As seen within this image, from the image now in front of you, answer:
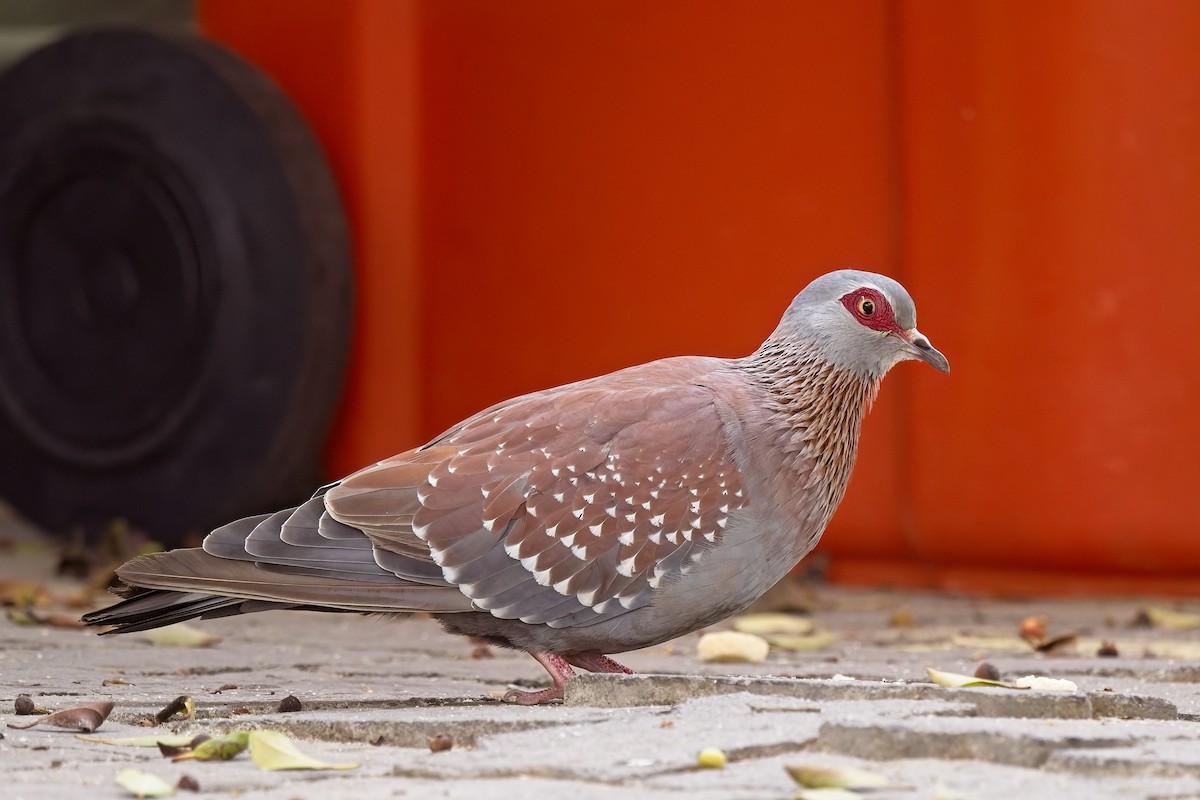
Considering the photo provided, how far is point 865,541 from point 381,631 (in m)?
1.78

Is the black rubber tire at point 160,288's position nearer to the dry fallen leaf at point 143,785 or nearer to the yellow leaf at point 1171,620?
the yellow leaf at point 1171,620

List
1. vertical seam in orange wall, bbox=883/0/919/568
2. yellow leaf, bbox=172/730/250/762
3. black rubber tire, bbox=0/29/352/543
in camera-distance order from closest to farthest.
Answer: yellow leaf, bbox=172/730/250/762 → vertical seam in orange wall, bbox=883/0/919/568 → black rubber tire, bbox=0/29/352/543

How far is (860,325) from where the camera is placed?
12.2 feet

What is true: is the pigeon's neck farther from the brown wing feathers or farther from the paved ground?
the paved ground

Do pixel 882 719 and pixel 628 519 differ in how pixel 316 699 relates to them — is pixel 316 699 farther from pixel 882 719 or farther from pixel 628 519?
pixel 882 719

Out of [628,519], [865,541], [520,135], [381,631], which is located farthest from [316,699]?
[520,135]

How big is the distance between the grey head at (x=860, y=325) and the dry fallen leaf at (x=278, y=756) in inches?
61.7

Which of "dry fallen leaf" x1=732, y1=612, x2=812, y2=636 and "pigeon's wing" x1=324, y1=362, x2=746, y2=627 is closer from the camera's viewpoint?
"pigeon's wing" x1=324, y1=362, x2=746, y2=627

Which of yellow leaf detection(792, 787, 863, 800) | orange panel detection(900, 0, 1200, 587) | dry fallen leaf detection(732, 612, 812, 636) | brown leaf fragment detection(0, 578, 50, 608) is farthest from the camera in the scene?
orange panel detection(900, 0, 1200, 587)

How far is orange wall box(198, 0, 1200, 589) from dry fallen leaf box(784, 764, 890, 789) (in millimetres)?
3379

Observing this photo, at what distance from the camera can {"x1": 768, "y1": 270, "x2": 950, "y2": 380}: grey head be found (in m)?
3.71

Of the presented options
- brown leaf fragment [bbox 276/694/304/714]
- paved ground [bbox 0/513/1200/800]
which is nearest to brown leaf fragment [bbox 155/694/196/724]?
paved ground [bbox 0/513/1200/800]

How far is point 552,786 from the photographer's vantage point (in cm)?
233

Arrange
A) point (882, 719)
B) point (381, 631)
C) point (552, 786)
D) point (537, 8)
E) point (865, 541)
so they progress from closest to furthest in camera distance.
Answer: point (552, 786), point (882, 719), point (381, 631), point (865, 541), point (537, 8)
